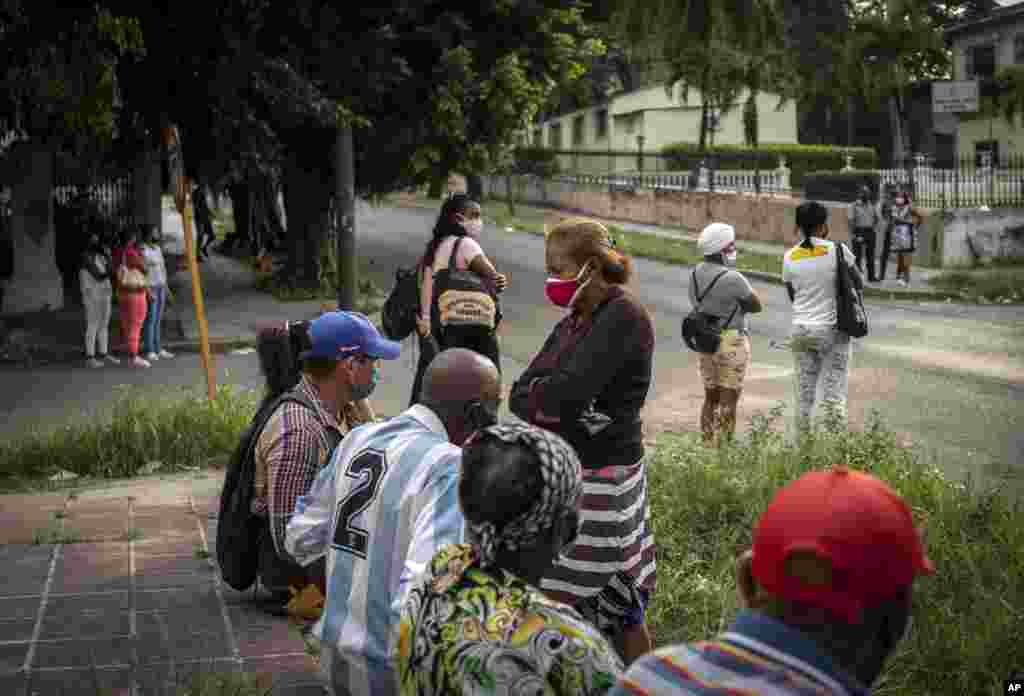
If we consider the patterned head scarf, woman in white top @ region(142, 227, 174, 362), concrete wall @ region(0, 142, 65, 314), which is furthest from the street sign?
the patterned head scarf

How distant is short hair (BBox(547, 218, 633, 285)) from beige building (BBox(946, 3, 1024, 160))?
4596cm

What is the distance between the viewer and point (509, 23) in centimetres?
2255

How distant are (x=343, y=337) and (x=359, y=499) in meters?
1.86

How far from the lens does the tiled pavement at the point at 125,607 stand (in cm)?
585

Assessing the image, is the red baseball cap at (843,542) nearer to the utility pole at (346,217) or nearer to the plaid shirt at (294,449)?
the plaid shirt at (294,449)

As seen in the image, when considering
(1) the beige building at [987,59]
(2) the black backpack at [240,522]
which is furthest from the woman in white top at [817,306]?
(1) the beige building at [987,59]

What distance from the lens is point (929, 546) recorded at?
6.65 meters

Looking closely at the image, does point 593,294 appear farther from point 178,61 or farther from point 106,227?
point 106,227

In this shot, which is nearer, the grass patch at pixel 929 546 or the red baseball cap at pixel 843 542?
the red baseball cap at pixel 843 542

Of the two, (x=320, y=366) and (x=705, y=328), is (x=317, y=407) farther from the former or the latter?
(x=705, y=328)

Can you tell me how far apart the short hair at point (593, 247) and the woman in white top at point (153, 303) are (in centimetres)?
1359

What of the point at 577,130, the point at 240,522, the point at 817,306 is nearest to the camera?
the point at 240,522

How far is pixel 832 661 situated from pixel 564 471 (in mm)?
864

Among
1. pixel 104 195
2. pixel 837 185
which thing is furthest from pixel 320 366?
pixel 837 185
